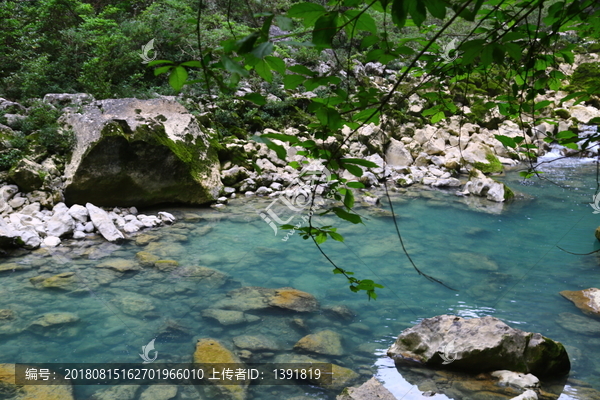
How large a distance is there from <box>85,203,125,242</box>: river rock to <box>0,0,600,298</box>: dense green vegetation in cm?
223

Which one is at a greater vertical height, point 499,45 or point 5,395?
point 499,45

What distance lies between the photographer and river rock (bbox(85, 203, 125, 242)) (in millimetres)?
5602

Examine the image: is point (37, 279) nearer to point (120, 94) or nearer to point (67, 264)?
point (67, 264)

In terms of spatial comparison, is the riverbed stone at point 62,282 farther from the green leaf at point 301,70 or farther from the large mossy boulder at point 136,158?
the green leaf at point 301,70

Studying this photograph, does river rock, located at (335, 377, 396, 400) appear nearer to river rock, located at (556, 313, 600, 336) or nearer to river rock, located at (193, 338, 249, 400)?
river rock, located at (193, 338, 249, 400)

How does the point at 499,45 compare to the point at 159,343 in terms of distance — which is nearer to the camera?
the point at 499,45

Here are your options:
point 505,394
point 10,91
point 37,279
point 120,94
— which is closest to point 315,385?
point 505,394

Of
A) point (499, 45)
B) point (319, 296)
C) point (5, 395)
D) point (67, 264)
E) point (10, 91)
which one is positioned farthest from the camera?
point (10, 91)

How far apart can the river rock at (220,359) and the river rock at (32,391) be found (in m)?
0.87

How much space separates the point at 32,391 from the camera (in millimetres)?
2566

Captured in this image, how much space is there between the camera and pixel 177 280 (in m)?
4.50

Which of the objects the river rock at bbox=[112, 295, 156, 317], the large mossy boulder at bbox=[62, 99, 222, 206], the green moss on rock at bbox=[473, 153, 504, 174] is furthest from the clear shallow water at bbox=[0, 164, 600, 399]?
the green moss on rock at bbox=[473, 153, 504, 174]

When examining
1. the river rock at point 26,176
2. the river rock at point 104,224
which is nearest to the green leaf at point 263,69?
the river rock at point 104,224

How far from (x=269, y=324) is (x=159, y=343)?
0.98 metres
